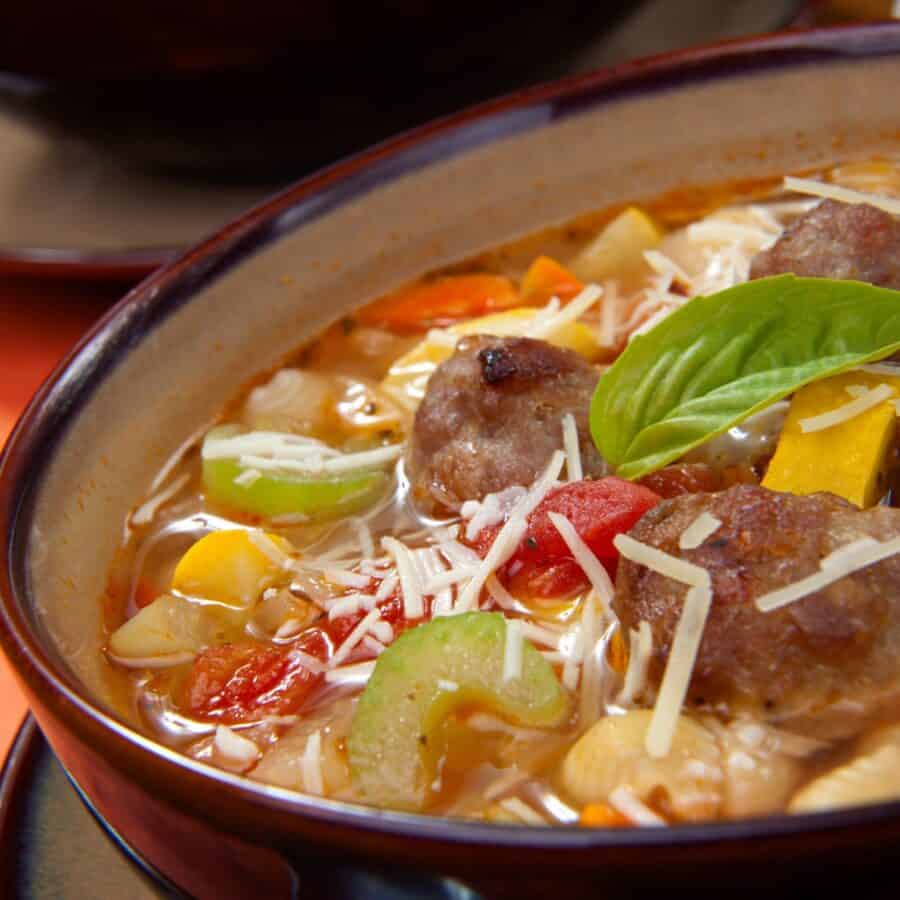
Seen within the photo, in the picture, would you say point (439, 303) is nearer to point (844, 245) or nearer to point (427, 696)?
point (844, 245)

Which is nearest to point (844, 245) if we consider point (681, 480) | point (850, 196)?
point (850, 196)

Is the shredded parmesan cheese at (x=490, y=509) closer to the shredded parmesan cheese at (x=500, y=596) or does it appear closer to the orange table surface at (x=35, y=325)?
the shredded parmesan cheese at (x=500, y=596)

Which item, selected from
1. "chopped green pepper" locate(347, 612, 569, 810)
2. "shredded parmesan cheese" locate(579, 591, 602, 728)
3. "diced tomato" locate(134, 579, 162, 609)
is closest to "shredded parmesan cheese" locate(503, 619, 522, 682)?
"chopped green pepper" locate(347, 612, 569, 810)

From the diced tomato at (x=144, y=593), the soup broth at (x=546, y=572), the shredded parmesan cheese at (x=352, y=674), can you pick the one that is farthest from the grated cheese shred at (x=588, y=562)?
the diced tomato at (x=144, y=593)

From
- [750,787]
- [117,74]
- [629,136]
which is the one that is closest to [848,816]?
[750,787]

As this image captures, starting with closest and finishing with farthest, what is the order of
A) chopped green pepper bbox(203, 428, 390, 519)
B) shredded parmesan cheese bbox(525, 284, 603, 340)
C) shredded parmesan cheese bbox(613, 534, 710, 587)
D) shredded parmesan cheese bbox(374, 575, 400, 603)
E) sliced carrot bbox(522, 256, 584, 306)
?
shredded parmesan cheese bbox(613, 534, 710, 587)
shredded parmesan cheese bbox(374, 575, 400, 603)
chopped green pepper bbox(203, 428, 390, 519)
shredded parmesan cheese bbox(525, 284, 603, 340)
sliced carrot bbox(522, 256, 584, 306)

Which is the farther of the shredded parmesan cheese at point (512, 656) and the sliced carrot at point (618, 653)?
the sliced carrot at point (618, 653)

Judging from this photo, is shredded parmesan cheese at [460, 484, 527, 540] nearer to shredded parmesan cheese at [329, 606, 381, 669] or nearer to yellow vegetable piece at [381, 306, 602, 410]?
shredded parmesan cheese at [329, 606, 381, 669]
